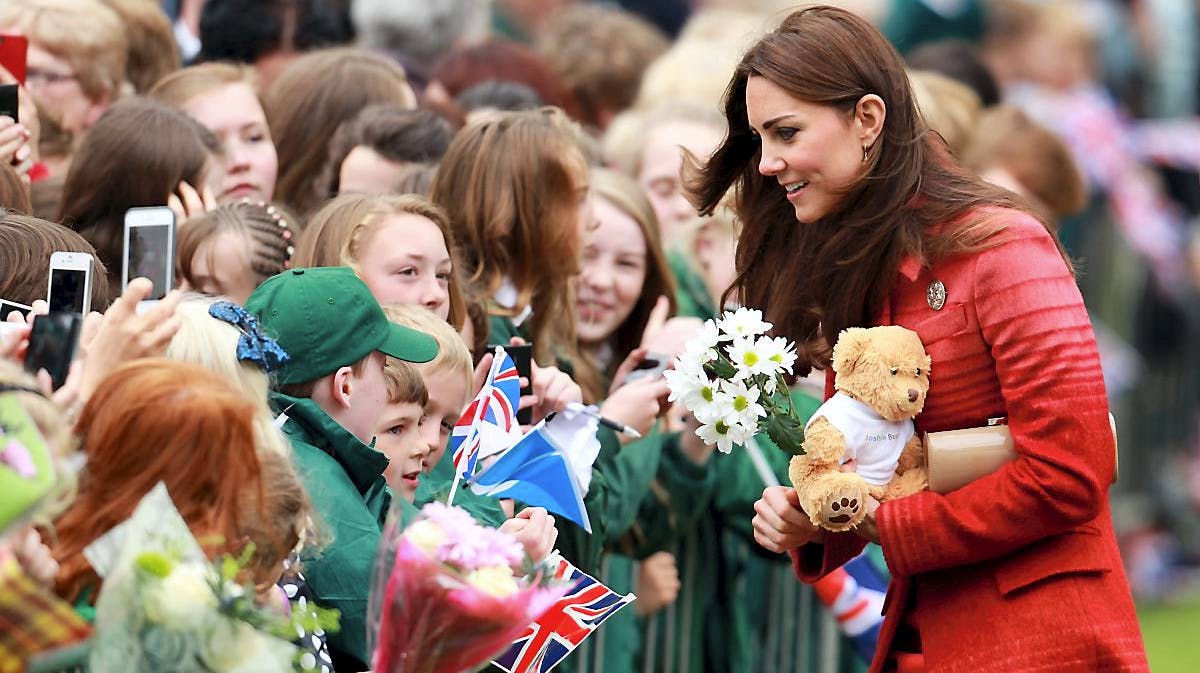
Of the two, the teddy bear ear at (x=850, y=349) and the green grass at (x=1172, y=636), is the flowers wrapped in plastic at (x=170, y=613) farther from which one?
the green grass at (x=1172, y=636)

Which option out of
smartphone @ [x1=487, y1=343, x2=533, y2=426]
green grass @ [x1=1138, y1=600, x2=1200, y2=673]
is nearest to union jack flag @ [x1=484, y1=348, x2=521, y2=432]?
smartphone @ [x1=487, y1=343, x2=533, y2=426]

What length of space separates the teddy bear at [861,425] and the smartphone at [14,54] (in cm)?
285

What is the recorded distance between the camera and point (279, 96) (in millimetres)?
6961

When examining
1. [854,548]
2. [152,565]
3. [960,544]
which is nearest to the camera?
[152,565]

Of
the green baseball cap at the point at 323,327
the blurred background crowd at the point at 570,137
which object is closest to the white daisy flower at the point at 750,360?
the green baseball cap at the point at 323,327

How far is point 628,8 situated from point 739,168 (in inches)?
323

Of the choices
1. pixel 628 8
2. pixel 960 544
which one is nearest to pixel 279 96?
pixel 960 544

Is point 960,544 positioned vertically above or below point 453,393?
above

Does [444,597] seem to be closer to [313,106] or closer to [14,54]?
[14,54]

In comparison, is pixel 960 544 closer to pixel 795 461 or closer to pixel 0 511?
pixel 795 461

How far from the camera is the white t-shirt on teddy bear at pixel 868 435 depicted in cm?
414

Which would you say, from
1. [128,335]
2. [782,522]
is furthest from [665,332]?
[128,335]

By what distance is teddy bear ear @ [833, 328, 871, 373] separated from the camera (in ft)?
13.6

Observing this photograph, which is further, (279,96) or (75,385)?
(279,96)
